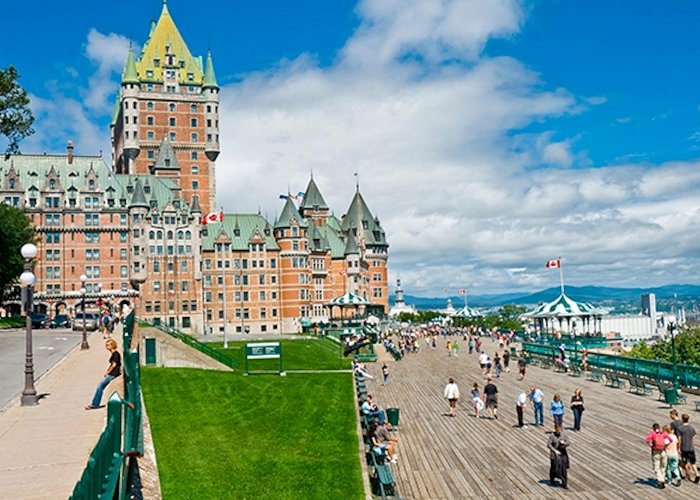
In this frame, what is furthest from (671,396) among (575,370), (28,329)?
(28,329)

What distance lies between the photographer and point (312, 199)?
13162 centimetres

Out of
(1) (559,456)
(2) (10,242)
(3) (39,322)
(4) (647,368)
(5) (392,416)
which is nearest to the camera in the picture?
(1) (559,456)

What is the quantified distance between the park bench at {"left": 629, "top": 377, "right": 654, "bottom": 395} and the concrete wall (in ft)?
83.2

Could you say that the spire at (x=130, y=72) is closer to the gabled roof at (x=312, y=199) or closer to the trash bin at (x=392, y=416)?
the gabled roof at (x=312, y=199)

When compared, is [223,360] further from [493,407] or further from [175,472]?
[175,472]

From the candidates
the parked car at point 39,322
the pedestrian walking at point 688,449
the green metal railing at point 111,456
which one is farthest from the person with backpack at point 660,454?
the parked car at point 39,322

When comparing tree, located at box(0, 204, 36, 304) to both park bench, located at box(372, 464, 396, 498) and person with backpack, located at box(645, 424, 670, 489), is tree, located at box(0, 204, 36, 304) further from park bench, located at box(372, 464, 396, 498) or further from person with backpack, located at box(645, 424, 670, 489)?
person with backpack, located at box(645, 424, 670, 489)

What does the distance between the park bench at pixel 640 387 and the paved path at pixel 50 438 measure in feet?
91.0

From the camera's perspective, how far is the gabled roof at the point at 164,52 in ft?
389

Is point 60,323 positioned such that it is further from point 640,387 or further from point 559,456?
point 559,456

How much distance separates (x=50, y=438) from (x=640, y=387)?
33.2 meters

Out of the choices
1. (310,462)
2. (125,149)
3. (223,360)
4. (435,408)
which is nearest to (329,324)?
(125,149)

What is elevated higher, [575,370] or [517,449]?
[575,370]

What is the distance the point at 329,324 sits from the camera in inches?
4321
